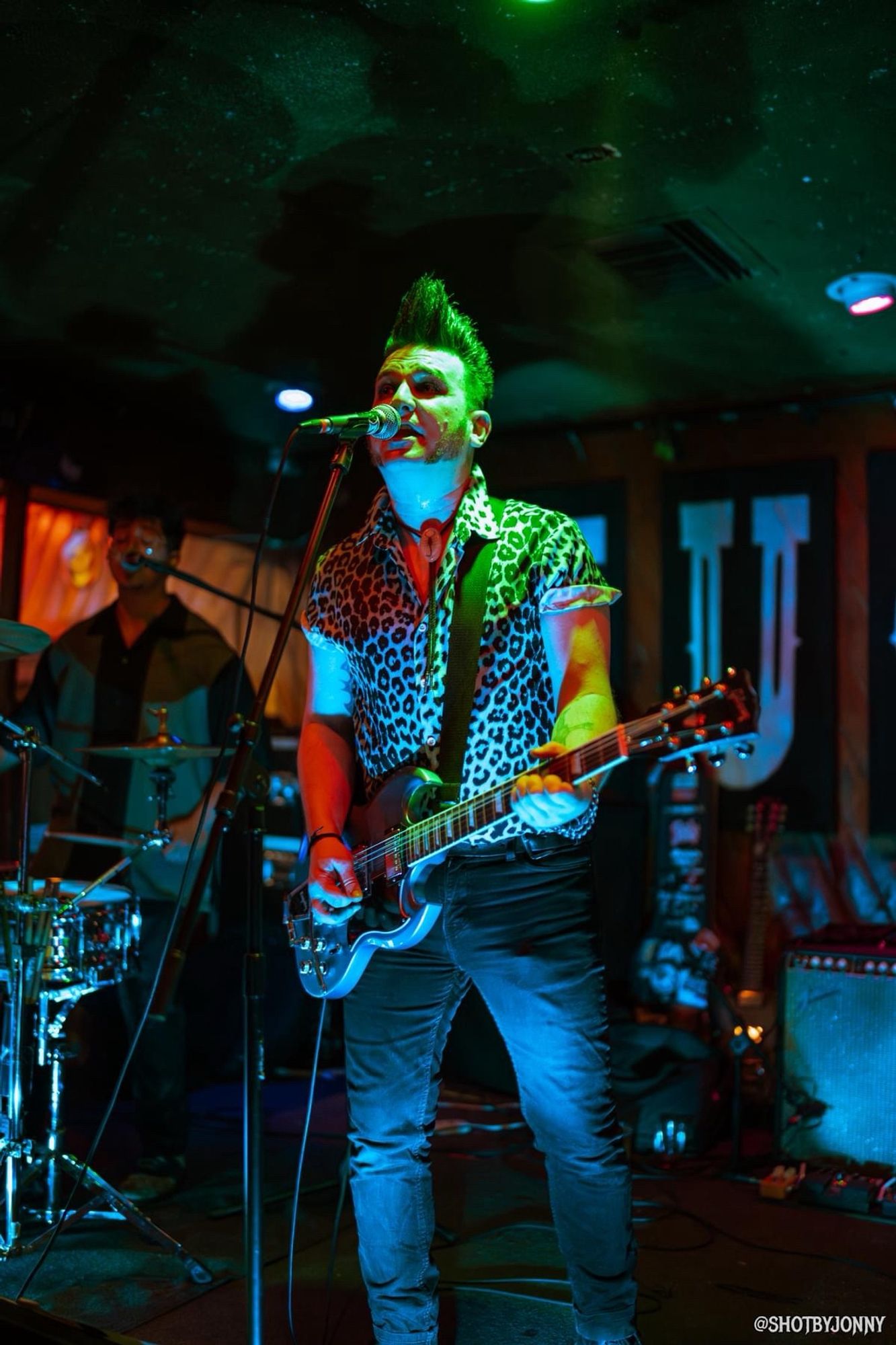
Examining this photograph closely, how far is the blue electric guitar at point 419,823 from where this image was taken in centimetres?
209

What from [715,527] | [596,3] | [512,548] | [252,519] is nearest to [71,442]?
[252,519]

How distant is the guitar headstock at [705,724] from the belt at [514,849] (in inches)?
14.9

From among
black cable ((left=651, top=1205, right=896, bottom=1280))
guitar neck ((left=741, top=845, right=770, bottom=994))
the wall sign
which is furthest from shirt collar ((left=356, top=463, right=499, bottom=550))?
the wall sign

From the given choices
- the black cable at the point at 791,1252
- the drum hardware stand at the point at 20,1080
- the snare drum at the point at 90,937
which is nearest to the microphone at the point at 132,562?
the drum hardware stand at the point at 20,1080

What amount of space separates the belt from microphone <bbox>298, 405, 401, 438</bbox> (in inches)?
33.4

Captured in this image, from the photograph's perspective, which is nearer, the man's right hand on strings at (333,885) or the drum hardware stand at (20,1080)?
the man's right hand on strings at (333,885)

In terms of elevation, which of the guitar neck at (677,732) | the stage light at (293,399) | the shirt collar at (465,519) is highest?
the stage light at (293,399)

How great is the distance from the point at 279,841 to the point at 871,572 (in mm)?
3422

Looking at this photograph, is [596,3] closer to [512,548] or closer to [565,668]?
[512,548]

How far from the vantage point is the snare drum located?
369cm

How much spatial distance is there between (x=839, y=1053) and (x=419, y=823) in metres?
2.69

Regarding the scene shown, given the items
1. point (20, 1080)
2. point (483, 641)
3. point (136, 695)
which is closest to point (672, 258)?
point (136, 695)

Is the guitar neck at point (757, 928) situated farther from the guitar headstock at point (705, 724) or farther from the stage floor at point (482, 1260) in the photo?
the guitar headstock at point (705, 724)

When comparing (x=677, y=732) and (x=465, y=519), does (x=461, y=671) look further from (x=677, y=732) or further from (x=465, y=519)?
(x=677, y=732)
